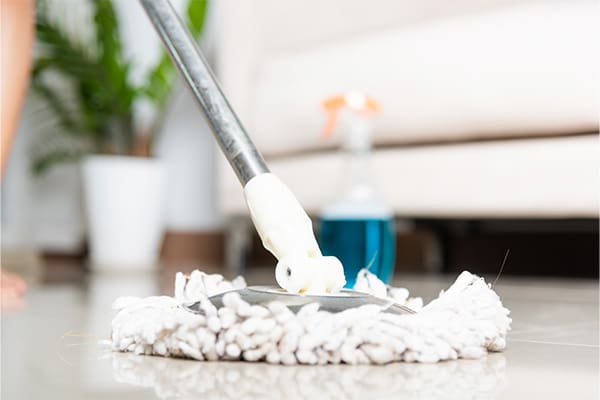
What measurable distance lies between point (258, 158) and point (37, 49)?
2.47 metres

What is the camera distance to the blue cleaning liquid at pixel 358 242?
3.85 ft

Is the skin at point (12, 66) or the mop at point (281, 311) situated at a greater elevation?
the skin at point (12, 66)

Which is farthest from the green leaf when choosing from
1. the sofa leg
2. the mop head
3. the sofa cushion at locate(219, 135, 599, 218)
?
the mop head

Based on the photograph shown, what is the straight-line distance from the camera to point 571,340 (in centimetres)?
69

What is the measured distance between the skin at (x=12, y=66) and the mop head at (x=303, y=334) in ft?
2.24

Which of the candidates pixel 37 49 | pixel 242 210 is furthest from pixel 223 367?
pixel 37 49

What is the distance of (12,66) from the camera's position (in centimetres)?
124

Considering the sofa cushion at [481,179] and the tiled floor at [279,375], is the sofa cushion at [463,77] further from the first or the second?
the tiled floor at [279,375]

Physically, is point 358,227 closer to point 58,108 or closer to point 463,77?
point 463,77

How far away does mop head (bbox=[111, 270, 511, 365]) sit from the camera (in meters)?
0.50

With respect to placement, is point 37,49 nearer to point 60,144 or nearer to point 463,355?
point 60,144

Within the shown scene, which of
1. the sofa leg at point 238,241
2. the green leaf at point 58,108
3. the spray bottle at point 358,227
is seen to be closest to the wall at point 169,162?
the green leaf at point 58,108

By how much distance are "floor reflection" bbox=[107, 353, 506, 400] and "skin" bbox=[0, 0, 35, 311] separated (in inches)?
28.7

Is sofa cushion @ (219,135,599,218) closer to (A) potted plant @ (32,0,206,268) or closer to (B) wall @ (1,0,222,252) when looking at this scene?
(A) potted plant @ (32,0,206,268)
